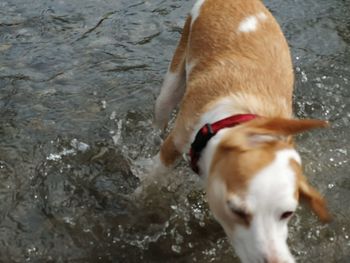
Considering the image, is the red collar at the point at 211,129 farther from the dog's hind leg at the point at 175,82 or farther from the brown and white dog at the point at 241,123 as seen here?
the dog's hind leg at the point at 175,82

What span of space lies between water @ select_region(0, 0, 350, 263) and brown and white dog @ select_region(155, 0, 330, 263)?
0.60 meters

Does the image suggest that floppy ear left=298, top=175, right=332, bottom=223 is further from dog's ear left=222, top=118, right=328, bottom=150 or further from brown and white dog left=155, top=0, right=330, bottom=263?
dog's ear left=222, top=118, right=328, bottom=150

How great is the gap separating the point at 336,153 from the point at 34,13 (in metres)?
3.79

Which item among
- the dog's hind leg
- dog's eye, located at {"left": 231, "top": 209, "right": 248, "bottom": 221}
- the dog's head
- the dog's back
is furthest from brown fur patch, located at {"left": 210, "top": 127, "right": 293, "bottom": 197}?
the dog's hind leg

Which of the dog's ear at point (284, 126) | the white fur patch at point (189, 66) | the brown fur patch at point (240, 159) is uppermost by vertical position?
the dog's ear at point (284, 126)

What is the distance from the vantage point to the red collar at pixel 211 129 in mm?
4016

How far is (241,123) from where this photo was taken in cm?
396

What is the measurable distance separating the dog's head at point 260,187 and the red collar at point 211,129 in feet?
0.77

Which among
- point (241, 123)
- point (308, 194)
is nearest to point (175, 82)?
point (241, 123)

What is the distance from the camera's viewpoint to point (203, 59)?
191 inches

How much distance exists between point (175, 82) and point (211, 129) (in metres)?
1.42

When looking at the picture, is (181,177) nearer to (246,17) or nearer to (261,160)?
(246,17)

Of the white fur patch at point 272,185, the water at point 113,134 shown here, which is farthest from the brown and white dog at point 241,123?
the water at point 113,134

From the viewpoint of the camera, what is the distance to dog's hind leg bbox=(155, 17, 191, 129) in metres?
5.38
